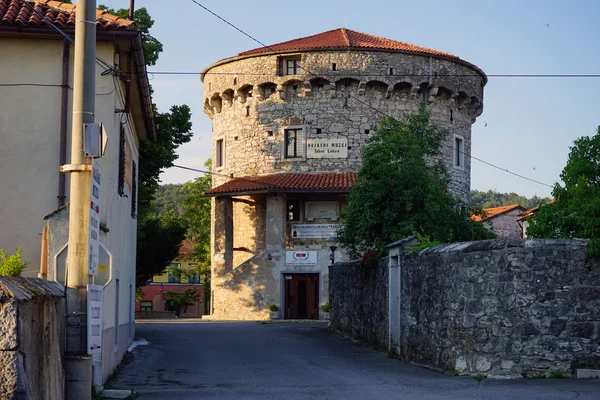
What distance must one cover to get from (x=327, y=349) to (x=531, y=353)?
844 cm

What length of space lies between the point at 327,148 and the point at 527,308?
29.1 m

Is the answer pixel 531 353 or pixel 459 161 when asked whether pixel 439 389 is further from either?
pixel 459 161

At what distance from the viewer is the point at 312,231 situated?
141 ft

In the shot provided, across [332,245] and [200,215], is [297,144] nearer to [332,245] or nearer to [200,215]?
[332,245]

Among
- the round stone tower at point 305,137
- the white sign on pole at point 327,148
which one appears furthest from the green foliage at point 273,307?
the white sign on pole at point 327,148

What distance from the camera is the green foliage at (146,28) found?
3139cm

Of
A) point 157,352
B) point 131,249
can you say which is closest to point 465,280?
point 157,352

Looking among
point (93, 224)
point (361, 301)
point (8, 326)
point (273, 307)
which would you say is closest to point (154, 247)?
point (273, 307)

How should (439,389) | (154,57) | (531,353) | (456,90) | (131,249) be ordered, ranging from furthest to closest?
(456,90), (154,57), (131,249), (531,353), (439,389)

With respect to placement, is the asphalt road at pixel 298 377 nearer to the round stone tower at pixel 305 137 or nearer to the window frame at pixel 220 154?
the round stone tower at pixel 305 137

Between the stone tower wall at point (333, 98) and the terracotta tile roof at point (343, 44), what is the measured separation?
336mm

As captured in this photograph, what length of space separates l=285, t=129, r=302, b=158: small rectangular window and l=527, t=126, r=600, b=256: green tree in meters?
27.5

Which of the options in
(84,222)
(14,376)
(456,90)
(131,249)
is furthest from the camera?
(456,90)

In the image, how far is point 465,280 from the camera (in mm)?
15078
